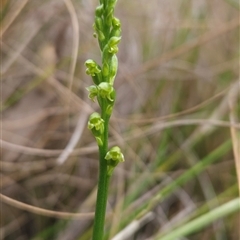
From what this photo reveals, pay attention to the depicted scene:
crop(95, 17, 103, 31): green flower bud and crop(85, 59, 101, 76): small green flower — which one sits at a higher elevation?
crop(95, 17, 103, 31): green flower bud

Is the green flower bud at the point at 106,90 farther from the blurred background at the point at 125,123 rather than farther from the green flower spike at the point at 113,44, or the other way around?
the blurred background at the point at 125,123

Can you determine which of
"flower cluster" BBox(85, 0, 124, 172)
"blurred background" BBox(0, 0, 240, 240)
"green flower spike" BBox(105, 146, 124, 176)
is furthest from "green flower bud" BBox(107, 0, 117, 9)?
"blurred background" BBox(0, 0, 240, 240)

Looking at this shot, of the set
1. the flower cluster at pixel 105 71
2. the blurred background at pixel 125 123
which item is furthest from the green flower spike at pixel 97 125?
the blurred background at pixel 125 123

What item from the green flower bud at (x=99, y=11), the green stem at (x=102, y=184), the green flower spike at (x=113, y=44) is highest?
the green flower bud at (x=99, y=11)

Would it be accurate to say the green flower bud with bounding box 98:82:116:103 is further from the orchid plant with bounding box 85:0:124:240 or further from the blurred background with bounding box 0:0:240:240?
the blurred background with bounding box 0:0:240:240

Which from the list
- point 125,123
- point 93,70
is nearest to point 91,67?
point 93,70

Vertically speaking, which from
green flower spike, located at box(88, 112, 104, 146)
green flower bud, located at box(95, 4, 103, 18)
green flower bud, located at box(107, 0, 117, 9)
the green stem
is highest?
green flower bud, located at box(107, 0, 117, 9)
